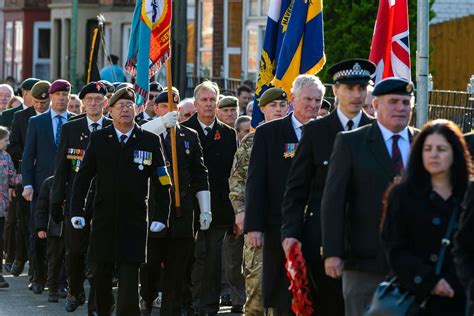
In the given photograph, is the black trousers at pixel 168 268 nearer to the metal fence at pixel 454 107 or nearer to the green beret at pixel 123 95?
the green beret at pixel 123 95

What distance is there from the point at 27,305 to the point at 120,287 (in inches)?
119

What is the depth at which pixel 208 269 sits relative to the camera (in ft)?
47.5

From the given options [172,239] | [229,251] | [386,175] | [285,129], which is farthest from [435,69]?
[386,175]

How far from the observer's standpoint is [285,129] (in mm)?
11211

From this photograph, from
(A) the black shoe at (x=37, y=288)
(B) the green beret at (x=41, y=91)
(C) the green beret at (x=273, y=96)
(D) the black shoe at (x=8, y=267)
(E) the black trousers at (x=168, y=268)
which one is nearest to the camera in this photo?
(C) the green beret at (x=273, y=96)

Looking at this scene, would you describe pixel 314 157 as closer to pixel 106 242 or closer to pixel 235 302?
pixel 106 242

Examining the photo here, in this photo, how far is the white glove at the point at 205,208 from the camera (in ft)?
45.4

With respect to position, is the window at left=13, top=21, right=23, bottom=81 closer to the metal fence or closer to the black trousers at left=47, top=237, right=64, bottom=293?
the black trousers at left=47, top=237, right=64, bottom=293

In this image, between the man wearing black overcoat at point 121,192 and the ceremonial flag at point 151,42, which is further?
the ceremonial flag at point 151,42

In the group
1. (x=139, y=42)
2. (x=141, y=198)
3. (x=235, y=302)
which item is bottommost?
(x=235, y=302)

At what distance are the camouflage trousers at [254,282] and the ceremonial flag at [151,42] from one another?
3.32 m

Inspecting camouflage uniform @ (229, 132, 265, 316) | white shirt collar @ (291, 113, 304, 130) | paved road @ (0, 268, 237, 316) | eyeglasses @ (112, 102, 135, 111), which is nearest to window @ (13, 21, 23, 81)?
paved road @ (0, 268, 237, 316)

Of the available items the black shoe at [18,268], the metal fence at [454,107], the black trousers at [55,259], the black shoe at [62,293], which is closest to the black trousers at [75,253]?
the black trousers at [55,259]

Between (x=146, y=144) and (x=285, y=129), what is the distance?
1.68m
